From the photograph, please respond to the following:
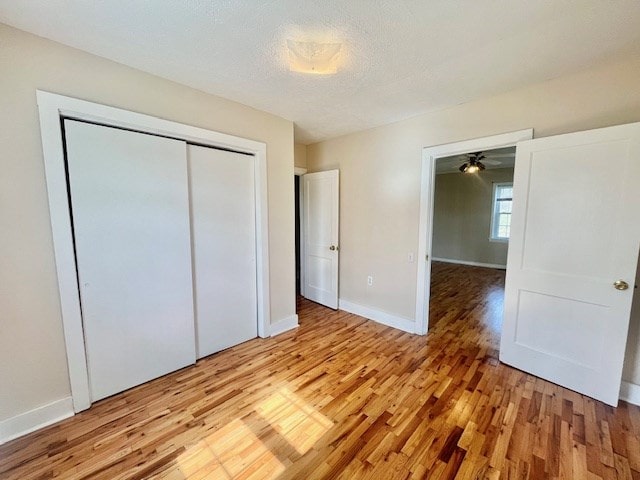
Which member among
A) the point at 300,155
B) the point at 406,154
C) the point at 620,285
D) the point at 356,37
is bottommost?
the point at 620,285

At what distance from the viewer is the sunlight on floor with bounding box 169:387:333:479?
141cm

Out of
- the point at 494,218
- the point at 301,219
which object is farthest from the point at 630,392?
the point at 494,218

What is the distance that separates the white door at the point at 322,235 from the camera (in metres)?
3.68

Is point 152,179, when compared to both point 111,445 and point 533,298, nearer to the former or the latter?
point 111,445

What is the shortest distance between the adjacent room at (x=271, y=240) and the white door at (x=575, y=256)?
0.04 ft

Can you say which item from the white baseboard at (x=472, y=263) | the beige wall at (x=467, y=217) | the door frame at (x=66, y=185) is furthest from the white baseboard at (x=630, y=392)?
the beige wall at (x=467, y=217)

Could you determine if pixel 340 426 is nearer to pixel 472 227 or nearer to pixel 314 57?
pixel 314 57

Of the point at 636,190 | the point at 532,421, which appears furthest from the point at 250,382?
the point at 636,190

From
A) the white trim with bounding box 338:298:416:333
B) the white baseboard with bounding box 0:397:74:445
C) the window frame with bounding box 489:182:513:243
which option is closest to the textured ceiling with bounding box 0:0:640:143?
the white baseboard with bounding box 0:397:74:445

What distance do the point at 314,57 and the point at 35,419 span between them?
300 centimetres

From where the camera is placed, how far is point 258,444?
1576 millimetres

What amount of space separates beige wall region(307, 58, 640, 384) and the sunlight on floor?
1.81 meters

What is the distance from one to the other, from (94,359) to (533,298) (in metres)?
3.48

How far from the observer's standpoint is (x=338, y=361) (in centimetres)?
247
